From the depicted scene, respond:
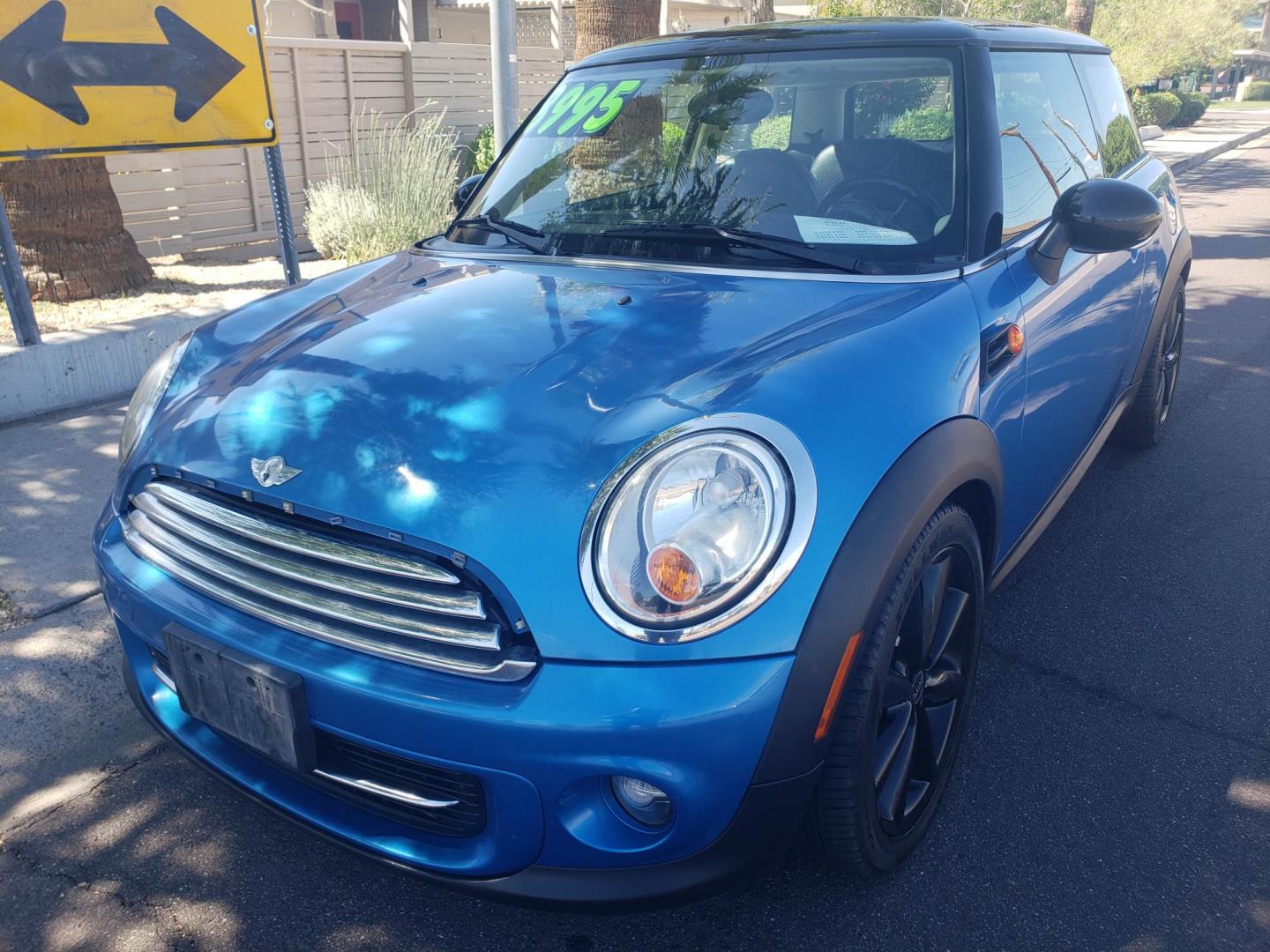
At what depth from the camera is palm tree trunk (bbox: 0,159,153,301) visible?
555 centimetres

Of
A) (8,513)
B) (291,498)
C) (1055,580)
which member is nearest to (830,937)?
(291,498)

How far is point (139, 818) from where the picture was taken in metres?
2.28

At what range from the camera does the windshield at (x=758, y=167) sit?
2.47 m

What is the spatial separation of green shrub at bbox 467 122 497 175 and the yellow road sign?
4.33 m

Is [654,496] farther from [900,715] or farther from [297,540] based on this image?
[900,715]

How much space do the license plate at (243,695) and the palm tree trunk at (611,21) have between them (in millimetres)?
5661

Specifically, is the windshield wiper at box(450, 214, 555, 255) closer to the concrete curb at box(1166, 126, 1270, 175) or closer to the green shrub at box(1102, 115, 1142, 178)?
the green shrub at box(1102, 115, 1142, 178)

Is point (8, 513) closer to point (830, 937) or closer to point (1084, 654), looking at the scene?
point (830, 937)

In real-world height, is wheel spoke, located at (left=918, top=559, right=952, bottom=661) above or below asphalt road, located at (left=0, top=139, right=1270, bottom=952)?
above

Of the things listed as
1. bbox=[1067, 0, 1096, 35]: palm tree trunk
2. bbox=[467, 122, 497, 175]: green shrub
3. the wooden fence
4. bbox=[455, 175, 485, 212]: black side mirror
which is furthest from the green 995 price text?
bbox=[1067, 0, 1096, 35]: palm tree trunk

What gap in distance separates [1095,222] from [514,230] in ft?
5.08

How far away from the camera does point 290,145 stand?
8.60 m

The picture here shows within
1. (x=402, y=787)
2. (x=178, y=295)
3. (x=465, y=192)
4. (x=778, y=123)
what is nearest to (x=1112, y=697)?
(x=778, y=123)

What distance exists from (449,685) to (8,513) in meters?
2.80
